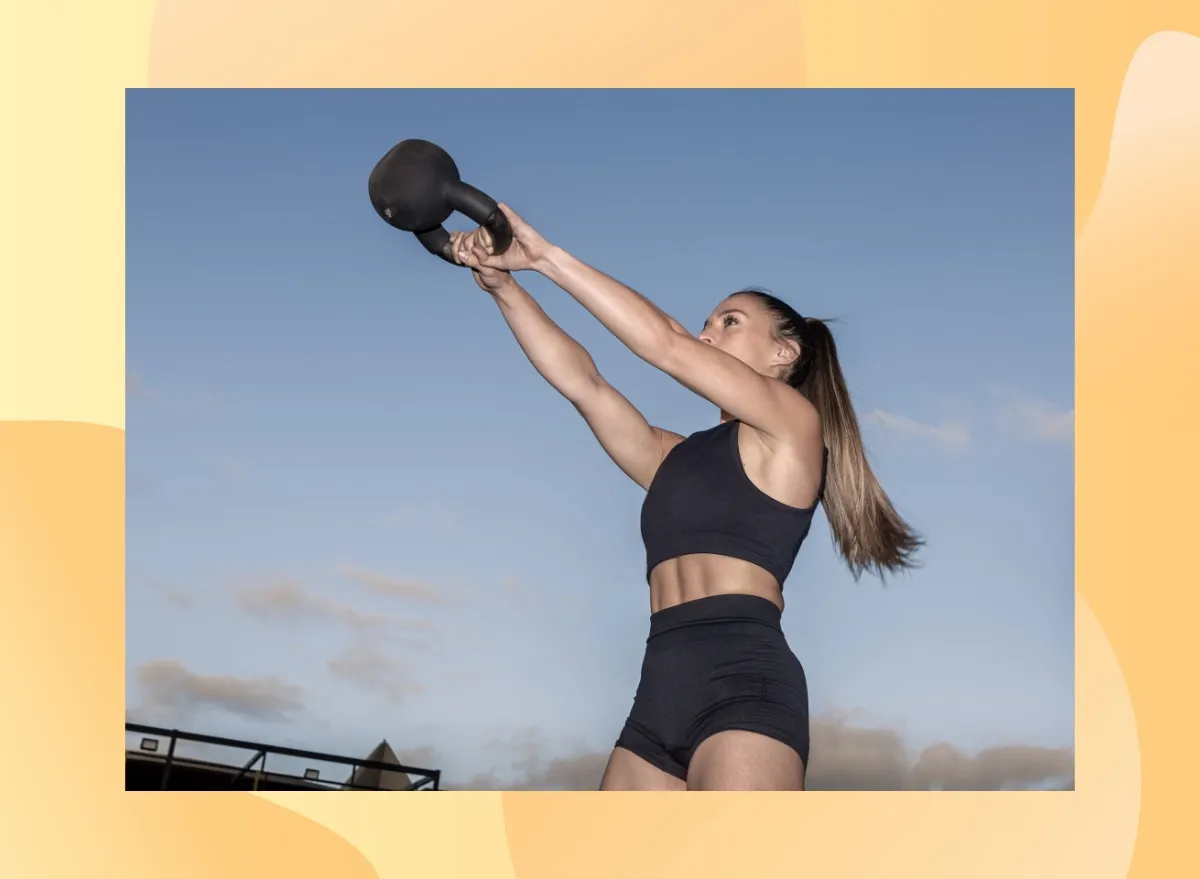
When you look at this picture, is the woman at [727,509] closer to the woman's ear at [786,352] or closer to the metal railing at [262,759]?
the woman's ear at [786,352]

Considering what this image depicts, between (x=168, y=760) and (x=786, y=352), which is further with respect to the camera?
(x=168, y=760)

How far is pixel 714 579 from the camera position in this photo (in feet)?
9.45

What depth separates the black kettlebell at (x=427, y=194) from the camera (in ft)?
9.29

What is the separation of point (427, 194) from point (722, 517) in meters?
0.93

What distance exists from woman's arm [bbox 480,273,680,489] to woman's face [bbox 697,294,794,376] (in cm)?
28

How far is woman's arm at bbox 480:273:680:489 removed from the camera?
3262 mm

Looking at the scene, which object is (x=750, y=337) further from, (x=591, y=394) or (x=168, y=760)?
(x=168, y=760)

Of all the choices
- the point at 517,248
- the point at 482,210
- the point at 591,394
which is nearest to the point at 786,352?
the point at 591,394
